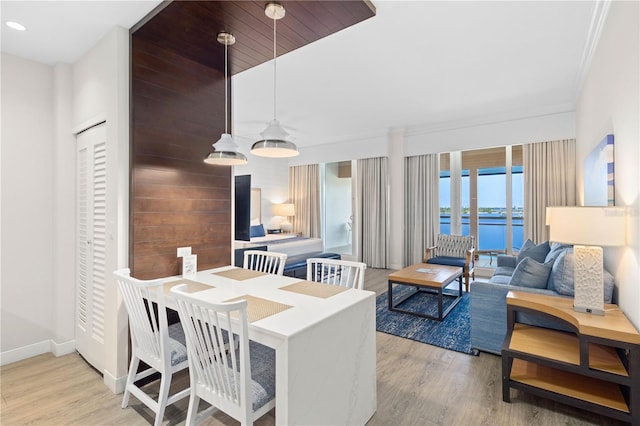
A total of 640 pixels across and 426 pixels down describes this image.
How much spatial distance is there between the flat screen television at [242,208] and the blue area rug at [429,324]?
178 centimetres

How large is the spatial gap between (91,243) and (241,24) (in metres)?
2.12

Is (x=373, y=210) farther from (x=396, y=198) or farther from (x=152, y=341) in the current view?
(x=152, y=341)

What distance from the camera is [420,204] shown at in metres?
6.15

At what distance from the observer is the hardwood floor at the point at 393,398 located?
1.95 meters

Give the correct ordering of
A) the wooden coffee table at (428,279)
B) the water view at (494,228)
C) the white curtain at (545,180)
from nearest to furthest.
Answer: the wooden coffee table at (428,279)
the white curtain at (545,180)
the water view at (494,228)

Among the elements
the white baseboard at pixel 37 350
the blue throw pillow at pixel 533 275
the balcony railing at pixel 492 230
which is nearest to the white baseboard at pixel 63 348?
the white baseboard at pixel 37 350

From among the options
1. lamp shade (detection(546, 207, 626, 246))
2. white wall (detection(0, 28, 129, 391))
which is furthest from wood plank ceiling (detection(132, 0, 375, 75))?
lamp shade (detection(546, 207, 626, 246))

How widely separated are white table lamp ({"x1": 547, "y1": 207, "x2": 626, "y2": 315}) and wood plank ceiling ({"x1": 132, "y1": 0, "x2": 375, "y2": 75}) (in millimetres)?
1927

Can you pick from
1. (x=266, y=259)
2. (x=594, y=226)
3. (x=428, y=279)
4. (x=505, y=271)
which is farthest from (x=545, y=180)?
(x=266, y=259)

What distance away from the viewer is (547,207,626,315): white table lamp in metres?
1.93

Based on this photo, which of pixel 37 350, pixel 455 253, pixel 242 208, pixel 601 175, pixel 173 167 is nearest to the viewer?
pixel 173 167

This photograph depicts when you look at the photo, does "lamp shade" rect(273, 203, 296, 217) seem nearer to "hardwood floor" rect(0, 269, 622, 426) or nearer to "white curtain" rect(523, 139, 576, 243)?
"white curtain" rect(523, 139, 576, 243)

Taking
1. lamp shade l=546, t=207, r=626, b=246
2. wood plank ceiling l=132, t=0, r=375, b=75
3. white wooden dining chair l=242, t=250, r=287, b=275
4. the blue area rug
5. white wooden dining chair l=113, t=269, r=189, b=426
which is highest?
wood plank ceiling l=132, t=0, r=375, b=75

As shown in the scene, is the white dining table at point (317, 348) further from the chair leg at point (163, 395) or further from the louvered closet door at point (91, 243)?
the louvered closet door at point (91, 243)
